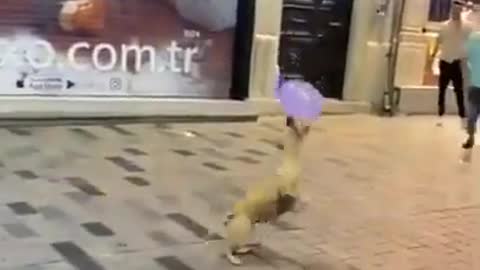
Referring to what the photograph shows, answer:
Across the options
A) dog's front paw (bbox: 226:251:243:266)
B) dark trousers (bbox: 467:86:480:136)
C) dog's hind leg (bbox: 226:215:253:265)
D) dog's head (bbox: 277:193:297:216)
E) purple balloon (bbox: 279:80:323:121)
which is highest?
purple balloon (bbox: 279:80:323:121)

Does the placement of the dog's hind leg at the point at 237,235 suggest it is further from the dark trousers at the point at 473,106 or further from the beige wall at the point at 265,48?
the beige wall at the point at 265,48

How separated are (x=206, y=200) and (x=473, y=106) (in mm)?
3486

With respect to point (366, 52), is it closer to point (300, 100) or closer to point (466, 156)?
point (466, 156)

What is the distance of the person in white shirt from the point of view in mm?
10828

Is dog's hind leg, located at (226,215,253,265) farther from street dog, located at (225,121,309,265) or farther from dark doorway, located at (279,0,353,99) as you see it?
dark doorway, located at (279,0,353,99)

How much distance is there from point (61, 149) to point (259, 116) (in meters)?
3.24

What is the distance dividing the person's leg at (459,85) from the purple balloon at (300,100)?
6820 millimetres

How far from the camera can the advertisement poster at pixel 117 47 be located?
878cm

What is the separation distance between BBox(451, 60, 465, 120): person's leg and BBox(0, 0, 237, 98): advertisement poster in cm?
297

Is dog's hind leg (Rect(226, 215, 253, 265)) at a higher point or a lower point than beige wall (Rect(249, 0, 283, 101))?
lower

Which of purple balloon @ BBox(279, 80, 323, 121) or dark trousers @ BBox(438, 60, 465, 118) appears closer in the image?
purple balloon @ BBox(279, 80, 323, 121)

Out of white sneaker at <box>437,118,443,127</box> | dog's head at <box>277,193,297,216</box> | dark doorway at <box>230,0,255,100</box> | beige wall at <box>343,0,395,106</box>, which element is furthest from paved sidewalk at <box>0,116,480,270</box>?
beige wall at <box>343,0,395,106</box>

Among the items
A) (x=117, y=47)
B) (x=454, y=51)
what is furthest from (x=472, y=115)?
(x=117, y=47)

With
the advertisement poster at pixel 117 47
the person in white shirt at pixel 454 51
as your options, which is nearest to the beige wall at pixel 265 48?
the advertisement poster at pixel 117 47
